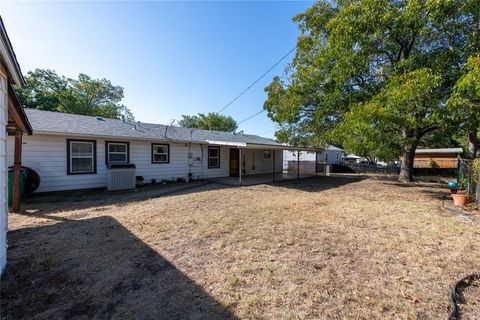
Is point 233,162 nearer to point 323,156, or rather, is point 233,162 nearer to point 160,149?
point 160,149

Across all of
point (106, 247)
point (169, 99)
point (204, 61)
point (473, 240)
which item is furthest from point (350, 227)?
point (169, 99)

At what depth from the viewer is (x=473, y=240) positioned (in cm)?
404

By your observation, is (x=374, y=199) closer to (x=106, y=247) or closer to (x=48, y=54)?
(x=106, y=247)

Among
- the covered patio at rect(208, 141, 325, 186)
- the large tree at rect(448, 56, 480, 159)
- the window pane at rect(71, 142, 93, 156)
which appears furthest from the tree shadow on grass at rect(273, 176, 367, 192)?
the window pane at rect(71, 142, 93, 156)

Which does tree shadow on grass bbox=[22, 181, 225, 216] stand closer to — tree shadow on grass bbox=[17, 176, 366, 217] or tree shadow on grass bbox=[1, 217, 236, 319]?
tree shadow on grass bbox=[17, 176, 366, 217]

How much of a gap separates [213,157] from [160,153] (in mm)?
3474

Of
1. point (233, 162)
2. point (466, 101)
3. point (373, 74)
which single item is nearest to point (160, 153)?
point (233, 162)

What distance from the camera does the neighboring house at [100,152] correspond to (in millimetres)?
8023

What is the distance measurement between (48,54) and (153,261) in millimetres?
11397

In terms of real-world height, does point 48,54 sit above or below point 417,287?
above

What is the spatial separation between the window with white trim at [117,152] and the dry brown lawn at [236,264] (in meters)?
3.91

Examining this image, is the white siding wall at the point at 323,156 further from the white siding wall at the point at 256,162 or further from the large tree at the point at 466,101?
the large tree at the point at 466,101

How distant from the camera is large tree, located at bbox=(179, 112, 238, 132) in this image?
39.2m

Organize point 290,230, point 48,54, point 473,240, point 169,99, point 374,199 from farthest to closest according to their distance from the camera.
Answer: point 169,99
point 48,54
point 374,199
point 290,230
point 473,240
